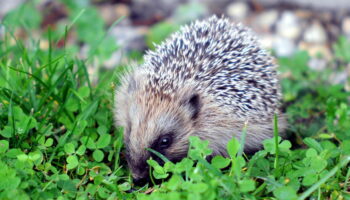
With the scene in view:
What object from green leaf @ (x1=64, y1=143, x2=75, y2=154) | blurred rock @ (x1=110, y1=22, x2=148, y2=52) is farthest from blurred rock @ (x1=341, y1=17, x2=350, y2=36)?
green leaf @ (x1=64, y1=143, x2=75, y2=154)

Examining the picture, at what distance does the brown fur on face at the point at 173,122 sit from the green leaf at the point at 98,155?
178 mm

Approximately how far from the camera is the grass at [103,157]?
8.95 feet

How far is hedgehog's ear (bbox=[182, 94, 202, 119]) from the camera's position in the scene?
3.50 meters

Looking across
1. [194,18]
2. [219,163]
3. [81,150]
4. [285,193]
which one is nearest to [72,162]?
[81,150]

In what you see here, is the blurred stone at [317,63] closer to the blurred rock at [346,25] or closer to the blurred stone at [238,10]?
the blurred rock at [346,25]

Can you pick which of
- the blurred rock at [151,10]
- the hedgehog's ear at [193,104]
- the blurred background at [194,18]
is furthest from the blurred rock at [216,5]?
the hedgehog's ear at [193,104]

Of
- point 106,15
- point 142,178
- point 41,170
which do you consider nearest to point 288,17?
point 106,15

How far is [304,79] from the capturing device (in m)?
4.93

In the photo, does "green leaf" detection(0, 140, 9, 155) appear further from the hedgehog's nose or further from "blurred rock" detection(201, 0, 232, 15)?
"blurred rock" detection(201, 0, 232, 15)

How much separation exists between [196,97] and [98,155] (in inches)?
32.5

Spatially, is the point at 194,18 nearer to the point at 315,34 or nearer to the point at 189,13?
the point at 189,13

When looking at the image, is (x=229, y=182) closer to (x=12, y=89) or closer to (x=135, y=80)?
(x=135, y=80)

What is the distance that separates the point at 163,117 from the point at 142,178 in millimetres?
461

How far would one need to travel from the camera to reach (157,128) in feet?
11.0
